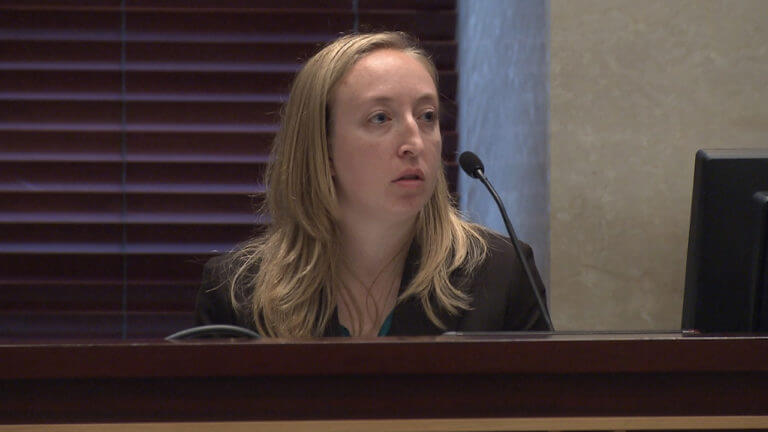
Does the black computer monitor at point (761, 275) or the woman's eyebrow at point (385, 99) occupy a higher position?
the woman's eyebrow at point (385, 99)

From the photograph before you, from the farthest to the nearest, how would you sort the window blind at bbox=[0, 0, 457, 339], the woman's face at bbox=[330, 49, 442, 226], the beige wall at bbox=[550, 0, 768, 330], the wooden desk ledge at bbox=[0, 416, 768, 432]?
the window blind at bbox=[0, 0, 457, 339] < the beige wall at bbox=[550, 0, 768, 330] < the woman's face at bbox=[330, 49, 442, 226] < the wooden desk ledge at bbox=[0, 416, 768, 432]

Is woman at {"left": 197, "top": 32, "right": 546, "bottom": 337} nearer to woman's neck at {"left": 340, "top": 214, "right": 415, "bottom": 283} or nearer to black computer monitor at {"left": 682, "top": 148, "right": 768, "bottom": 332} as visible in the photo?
woman's neck at {"left": 340, "top": 214, "right": 415, "bottom": 283}

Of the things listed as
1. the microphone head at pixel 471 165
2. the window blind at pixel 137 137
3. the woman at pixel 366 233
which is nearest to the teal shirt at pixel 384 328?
the woman at pixel 366 233

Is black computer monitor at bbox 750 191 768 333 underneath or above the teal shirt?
above

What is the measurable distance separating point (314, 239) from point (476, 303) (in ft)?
1.12

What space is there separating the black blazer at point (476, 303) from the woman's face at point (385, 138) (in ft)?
0.57

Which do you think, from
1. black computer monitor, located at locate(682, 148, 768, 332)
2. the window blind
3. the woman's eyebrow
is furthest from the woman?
the window blind

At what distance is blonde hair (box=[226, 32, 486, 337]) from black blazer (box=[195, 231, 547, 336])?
0.06 ft

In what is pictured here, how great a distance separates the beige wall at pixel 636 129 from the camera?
2391mm

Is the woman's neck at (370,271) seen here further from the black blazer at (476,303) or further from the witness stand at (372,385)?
the witness stand at (372,385)

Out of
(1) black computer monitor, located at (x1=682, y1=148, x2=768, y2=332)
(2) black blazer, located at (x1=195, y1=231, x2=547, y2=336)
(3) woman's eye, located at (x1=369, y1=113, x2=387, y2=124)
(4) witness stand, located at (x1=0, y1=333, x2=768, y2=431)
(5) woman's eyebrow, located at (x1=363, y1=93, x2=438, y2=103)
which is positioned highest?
(5) woman's eyebrow, located at (x1=363, y1=93, x2=438, y2=103)

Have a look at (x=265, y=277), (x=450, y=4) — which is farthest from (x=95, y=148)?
(x=265, y=277)

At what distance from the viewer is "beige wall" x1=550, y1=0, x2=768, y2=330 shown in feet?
7.84

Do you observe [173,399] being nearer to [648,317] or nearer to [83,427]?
[83,427]
